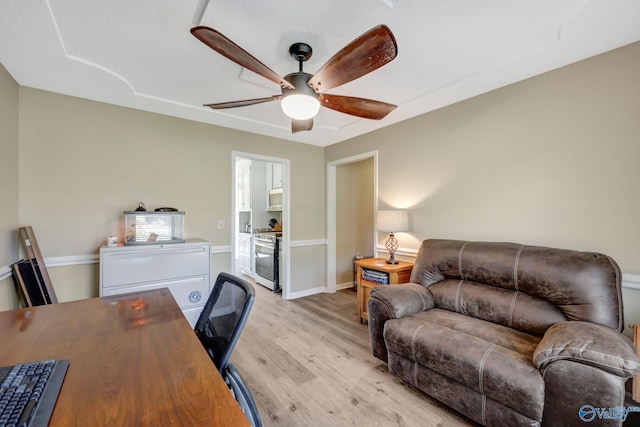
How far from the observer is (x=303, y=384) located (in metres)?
2.04

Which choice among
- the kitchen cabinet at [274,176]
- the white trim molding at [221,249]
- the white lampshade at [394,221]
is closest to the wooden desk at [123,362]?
the white trim molding at [221,249]

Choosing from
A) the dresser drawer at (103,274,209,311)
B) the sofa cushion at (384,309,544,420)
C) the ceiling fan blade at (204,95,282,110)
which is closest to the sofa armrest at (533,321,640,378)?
the sofa cushion at (384,309,544,420)

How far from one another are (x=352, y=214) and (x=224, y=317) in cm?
374

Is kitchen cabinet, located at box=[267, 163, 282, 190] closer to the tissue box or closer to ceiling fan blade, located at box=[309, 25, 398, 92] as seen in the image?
the tissue box

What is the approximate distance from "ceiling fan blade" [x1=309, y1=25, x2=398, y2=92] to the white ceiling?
349 mm

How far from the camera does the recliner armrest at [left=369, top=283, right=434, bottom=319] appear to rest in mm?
2146

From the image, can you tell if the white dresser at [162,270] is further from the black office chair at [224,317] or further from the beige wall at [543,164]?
the beige wall at [543,164]

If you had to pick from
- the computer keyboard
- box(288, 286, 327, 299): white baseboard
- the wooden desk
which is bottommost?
box(288, 286, 327, 299): white baseboard

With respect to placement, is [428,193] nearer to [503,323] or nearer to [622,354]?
[503,323]

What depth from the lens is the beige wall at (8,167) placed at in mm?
2018

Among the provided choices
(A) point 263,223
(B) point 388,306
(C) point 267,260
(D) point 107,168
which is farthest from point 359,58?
(A) point 263,223

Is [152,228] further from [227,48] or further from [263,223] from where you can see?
[263,223]

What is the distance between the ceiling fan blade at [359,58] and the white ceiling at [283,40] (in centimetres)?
35

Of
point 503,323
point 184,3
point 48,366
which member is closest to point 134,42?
point 184,3
